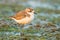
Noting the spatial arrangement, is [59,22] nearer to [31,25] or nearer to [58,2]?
[31,25]

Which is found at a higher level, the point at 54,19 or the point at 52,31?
the point at 54,19

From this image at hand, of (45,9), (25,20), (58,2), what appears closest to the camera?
(25,20)

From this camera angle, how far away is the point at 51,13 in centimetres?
1731

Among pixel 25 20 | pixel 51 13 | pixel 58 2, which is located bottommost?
pixel 25 20

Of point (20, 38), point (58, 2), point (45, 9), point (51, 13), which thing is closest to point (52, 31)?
point (20, 38)

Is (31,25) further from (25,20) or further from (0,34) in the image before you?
(0,34)

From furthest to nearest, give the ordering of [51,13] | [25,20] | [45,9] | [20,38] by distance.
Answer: [45,9]
[51,13]
[25,20]
[20,38]

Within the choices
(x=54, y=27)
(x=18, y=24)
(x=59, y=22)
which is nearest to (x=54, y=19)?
(x=59, y=22)

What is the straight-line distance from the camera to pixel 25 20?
11766 mm

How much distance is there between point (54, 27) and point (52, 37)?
1.99 metres

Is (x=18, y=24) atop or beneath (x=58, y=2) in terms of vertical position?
beneath

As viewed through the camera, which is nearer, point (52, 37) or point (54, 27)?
point (52, 37)

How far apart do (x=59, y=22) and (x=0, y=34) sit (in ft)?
13.7

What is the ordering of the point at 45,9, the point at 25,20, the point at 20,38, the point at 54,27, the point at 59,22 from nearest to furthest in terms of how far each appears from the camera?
the point at 20,38, the point at 25,20, the point at 54,27, the point at 59,22, the point at 45,9
